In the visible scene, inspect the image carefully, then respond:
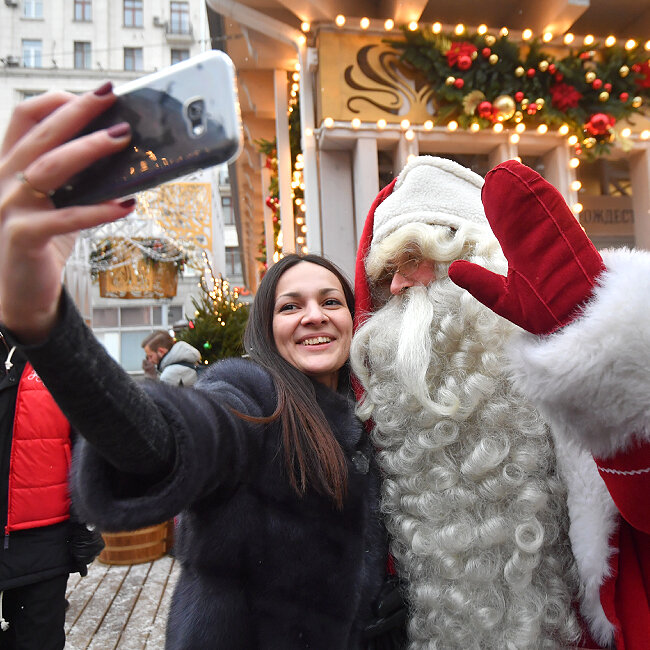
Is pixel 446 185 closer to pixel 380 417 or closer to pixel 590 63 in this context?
pixel 380 417

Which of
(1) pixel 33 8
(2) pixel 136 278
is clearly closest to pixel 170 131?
(2) pixel 136 278

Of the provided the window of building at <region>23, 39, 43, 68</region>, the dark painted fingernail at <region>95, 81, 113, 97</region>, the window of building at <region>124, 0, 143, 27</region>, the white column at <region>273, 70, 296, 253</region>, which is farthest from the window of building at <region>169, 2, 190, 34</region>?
the dark painted fingernail at <region>95, 81, 113, 97</region>

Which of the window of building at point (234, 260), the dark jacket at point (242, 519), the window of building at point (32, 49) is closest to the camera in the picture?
the dark jacket at point (242, 519)

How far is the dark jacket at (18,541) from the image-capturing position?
2094 mm

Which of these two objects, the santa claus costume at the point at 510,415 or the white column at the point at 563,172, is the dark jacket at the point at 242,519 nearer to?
the santa claus costume at the point at 510,415

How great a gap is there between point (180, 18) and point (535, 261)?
2703 cm

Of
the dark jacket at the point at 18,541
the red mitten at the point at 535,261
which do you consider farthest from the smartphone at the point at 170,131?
the dark jacket at the point at 18,541

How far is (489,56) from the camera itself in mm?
4074

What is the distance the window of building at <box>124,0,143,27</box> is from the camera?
23.0m

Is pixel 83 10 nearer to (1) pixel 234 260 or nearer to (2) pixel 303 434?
(1) pixel 234 260

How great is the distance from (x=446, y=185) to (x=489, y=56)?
3.04 meters

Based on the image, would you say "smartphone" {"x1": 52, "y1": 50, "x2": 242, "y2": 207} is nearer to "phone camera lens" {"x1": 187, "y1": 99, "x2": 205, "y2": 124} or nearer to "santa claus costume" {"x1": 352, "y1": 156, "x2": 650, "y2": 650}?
"phone camera lens" {"x1": 187, "y1": 99, "x2": 205, "y2": 124}

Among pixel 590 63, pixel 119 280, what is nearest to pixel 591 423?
pixel 590 63

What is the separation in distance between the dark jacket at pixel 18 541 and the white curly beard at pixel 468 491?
1.61m
